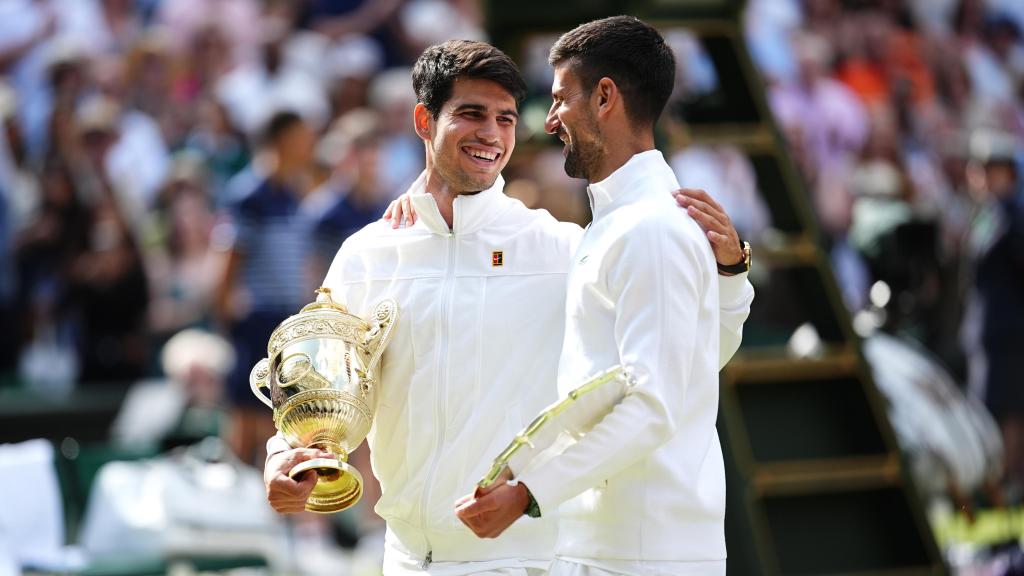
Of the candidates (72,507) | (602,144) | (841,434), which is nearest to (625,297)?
(602,144)

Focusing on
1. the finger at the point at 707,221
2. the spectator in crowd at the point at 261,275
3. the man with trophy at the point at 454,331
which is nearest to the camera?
the finger at the point at 707,221

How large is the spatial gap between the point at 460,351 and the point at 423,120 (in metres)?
0.64

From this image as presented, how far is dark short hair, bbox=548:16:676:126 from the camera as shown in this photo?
3379mm

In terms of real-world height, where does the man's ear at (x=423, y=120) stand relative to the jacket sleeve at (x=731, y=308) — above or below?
above

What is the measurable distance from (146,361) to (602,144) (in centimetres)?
621

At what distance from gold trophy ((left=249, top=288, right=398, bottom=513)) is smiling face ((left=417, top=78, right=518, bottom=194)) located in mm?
377

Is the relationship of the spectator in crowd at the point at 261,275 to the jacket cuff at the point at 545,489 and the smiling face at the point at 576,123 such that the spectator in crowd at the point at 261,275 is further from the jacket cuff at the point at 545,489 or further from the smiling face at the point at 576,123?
the jacket cuff at the point at 545,489

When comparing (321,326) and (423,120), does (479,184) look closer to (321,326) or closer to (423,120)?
(423,120)

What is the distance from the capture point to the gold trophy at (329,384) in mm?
3580

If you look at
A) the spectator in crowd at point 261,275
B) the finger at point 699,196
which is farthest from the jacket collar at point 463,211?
the spectator in crowd at point 261,275

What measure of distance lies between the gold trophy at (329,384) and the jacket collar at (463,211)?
0.24 m

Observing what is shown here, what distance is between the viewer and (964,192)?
1323cm

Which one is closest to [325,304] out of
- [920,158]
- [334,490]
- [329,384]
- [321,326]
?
[321,326]

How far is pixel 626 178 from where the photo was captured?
339cm
